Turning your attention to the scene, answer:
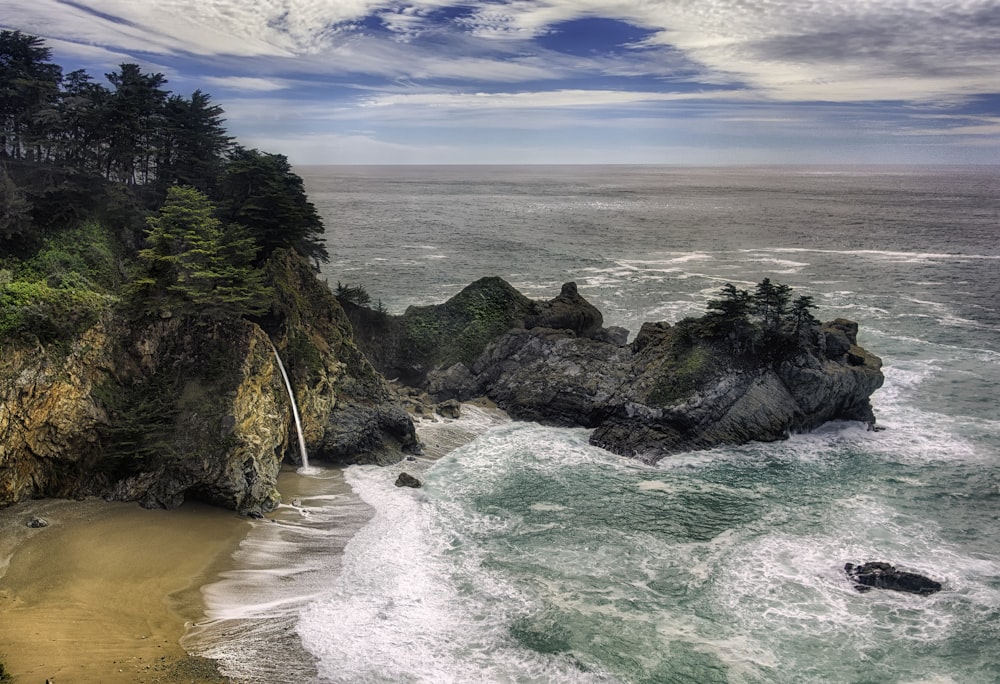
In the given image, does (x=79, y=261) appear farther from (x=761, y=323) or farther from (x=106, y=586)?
(x=761, y=323)

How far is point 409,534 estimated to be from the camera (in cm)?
2494

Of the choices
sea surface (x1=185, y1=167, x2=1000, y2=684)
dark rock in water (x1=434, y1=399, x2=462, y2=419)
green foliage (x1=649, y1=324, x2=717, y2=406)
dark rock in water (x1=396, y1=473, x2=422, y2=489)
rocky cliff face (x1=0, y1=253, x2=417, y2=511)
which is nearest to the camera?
sea surface (x1=185, y1=167, x2=1000, y2=684)

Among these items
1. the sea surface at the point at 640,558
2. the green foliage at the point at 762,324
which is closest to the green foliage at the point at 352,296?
the sea surface at the point at 640,558

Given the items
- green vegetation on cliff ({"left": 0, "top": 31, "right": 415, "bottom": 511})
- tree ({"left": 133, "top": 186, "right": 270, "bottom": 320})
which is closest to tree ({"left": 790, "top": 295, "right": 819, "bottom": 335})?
green vegetation on cliff ({"left": 0, "top": 31, "right": 415, "bottom": 511})

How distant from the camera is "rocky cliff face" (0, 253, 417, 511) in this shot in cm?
2438

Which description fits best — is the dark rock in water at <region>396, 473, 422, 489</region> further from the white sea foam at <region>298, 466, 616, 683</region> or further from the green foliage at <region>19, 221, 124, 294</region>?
the green foliage at <region>19, 221, 124, 294</region>

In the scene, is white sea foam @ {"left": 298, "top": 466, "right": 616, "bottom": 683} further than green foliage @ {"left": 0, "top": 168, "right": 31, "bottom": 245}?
No

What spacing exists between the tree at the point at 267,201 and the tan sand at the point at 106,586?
1709cm

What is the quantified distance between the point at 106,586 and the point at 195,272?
12.1 metres

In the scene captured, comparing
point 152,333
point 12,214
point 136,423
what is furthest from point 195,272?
point 12,214

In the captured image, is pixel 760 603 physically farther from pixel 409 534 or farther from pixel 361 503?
pixel 361 503

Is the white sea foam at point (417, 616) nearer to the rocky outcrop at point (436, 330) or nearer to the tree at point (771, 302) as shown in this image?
the rocky outcrop at point (436, 330)

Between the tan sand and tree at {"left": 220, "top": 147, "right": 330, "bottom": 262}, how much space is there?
17092 mm

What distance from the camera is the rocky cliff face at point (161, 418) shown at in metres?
24.4
